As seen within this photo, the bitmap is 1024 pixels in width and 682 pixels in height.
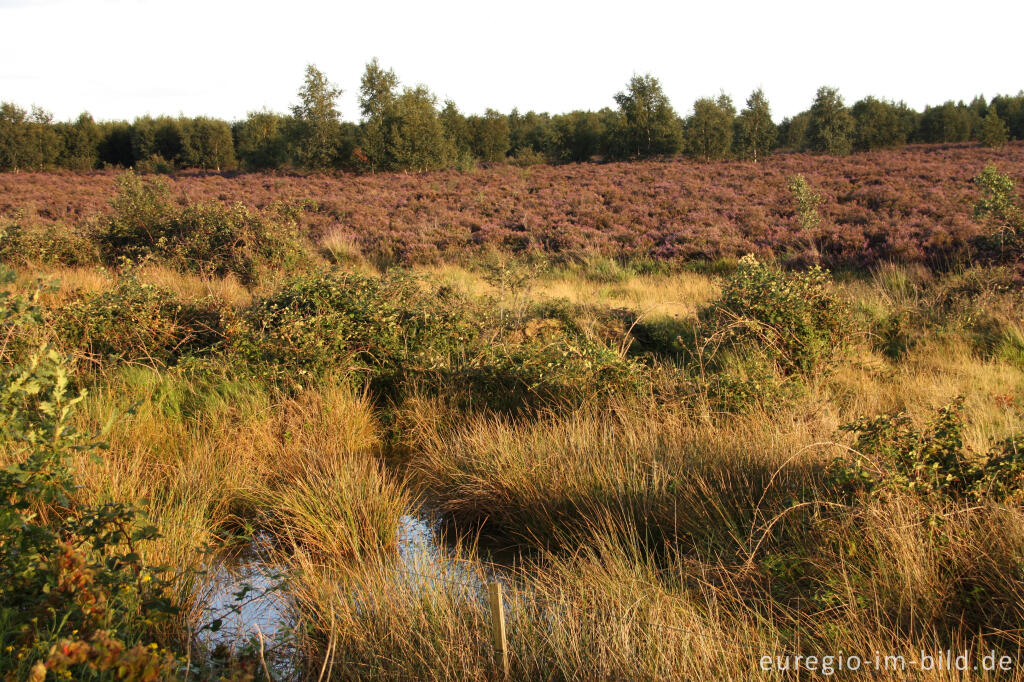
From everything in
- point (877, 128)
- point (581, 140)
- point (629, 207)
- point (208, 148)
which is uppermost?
point (208, 148)

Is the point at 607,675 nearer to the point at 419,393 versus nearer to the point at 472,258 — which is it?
the point at 419,393

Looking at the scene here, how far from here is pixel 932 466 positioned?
3.24 m

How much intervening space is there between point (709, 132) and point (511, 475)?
41016 millimetres

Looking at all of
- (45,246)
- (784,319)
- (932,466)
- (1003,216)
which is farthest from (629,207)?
(932,466)

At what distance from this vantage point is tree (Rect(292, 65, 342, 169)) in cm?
3631

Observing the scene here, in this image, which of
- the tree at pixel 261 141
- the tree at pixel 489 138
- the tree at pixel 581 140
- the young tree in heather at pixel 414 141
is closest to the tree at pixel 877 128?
the tree at pixel 581 140

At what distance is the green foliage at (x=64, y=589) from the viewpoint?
6.69 feet

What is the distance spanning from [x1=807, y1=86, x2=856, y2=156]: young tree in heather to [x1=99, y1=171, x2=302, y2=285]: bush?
3301 cm

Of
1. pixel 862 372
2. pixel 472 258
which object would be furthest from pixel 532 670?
pixel 472 258

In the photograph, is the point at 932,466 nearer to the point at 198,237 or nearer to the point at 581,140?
the point at 198,237

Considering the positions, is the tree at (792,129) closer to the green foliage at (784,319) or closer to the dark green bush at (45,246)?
the green foliage at (784,319)

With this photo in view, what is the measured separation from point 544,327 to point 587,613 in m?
4.92

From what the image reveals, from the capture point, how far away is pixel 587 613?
2.86 meters

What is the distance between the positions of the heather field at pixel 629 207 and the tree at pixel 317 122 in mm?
3436
